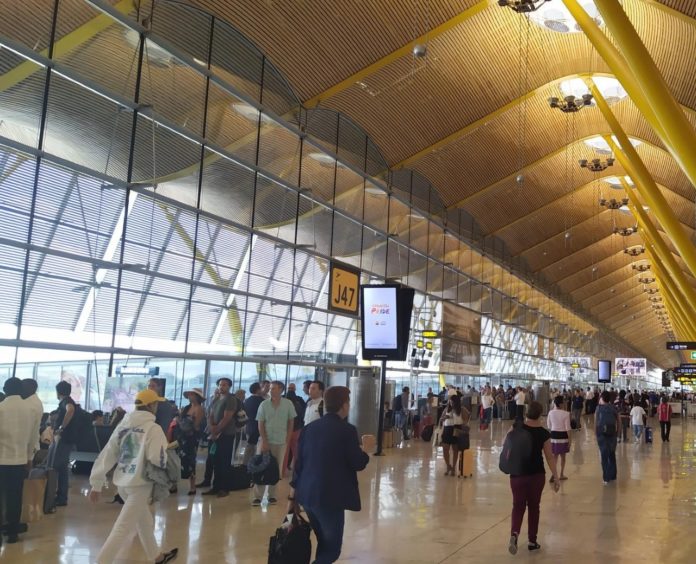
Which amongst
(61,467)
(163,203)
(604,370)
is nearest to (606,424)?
(61,467)

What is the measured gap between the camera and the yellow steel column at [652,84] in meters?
13.1

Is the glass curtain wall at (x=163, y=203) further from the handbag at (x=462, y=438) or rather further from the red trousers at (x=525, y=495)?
the red trousers at (x=525, y=495)

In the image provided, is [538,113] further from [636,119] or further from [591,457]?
[591,457]

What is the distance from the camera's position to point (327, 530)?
16.5 feet

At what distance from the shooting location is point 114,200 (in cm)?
1290

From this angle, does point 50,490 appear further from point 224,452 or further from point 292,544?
point 292,544

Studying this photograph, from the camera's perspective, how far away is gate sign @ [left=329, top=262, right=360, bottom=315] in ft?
63.0

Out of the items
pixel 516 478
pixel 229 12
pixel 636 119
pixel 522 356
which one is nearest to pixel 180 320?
pixel 229 12

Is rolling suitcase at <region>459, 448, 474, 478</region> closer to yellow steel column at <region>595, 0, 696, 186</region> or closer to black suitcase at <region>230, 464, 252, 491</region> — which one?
black suitcase at <region>230, 464, 252, 491</region>

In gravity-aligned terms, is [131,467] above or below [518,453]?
below

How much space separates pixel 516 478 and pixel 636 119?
877 inches

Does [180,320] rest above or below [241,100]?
below

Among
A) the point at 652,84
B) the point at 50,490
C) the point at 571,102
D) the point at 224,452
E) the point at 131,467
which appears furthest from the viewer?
the point at 571,102

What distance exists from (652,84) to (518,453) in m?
9.31
